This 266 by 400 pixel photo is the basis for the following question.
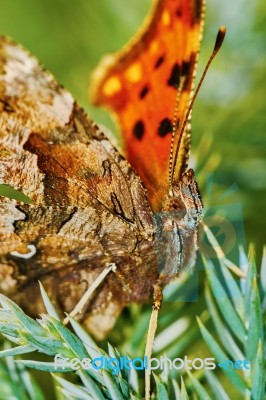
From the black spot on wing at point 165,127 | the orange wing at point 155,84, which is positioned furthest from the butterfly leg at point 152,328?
the black spot on wing at point 165,127

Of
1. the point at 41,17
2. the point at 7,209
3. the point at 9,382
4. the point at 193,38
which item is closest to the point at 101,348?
the point at 9,382

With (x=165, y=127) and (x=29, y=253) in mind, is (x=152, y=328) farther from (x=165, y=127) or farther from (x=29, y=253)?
(x=165, y=127)

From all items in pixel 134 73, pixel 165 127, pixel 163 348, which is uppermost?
pixel 134 73

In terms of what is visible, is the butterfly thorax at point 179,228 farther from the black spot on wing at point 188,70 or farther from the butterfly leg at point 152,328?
the black spot on wing at point 188,70

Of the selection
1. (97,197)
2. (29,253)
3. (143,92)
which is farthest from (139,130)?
(29,253)

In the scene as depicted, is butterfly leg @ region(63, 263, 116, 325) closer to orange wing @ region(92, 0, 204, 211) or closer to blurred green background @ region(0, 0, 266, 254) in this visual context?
orange wing @ region(92, 0, 204, 211)

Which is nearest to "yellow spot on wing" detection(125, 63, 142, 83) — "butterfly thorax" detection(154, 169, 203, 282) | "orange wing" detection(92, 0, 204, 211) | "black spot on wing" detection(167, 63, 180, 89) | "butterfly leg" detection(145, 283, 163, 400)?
"orange wing" detection(92, 0, 204, 211)

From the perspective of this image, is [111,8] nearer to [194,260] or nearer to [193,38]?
[193,38]
